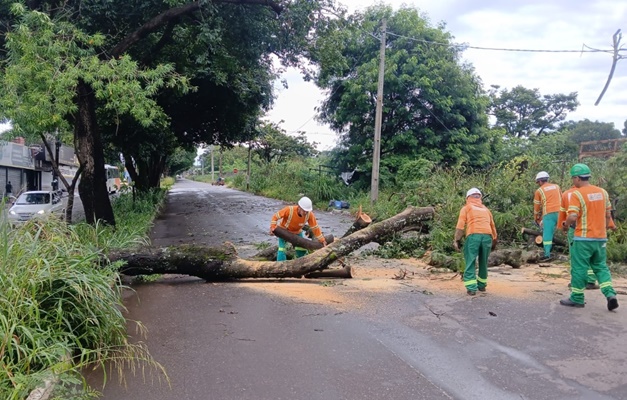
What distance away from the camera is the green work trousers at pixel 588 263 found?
5.69 metres

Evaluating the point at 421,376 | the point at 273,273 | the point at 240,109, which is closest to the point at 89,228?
the point at 273,273

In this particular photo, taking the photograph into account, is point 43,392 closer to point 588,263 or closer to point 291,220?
point 291,220

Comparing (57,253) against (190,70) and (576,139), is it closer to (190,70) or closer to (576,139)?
(190,70)

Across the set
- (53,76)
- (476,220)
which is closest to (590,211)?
(476,220)

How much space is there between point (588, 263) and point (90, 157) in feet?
34.2

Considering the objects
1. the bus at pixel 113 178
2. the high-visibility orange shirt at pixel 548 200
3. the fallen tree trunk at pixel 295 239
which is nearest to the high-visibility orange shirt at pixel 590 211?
the high-visibility orange shirt at pixel 548 200

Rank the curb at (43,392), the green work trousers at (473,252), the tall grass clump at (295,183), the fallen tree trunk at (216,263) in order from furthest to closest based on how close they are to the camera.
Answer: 1. the tall grass clump at (295,183)
2. the fallen tree trunk at (216,263)
3. the green work trousers at (473,252)
4. the curb at (43,392)

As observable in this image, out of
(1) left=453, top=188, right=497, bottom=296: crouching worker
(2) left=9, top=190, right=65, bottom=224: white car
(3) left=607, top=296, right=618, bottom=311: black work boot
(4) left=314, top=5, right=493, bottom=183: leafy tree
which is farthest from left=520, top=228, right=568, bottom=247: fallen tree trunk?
(2) left=9, top=190, right=65, bottom=224: white car

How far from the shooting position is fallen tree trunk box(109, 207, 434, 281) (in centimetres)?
687

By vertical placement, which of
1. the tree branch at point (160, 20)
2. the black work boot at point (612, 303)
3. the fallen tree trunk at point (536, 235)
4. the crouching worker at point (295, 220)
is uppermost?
the tree branch at point (160, 20)

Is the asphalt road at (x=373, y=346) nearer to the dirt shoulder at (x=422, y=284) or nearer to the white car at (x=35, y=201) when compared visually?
the dirt shoulder at (x=422, y=284)

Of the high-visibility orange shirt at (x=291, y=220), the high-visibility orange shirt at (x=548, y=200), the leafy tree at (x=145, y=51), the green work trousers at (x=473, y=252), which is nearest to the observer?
the green work trousers at (x=473, y=252)

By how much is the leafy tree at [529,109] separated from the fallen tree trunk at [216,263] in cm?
3911

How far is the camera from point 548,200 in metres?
8.88
